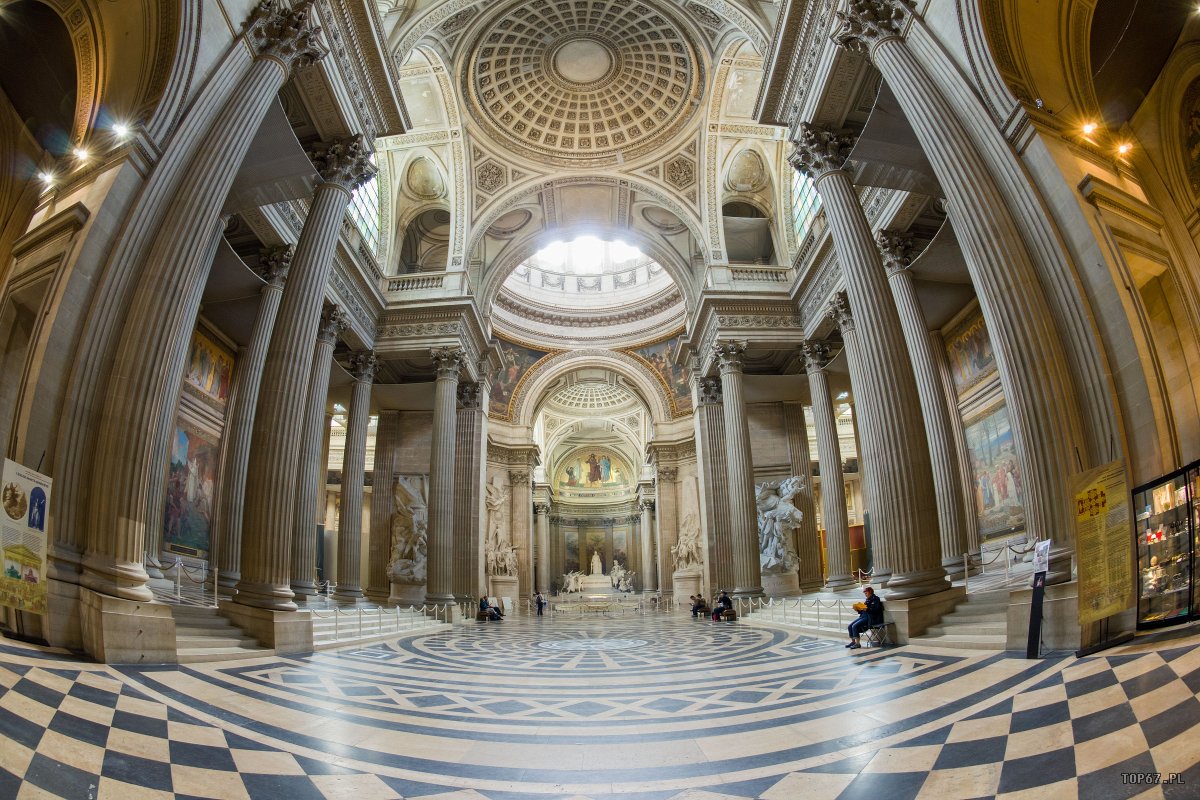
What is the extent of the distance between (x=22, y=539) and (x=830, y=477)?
1721cm

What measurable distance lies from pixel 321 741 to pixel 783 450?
2090 cm

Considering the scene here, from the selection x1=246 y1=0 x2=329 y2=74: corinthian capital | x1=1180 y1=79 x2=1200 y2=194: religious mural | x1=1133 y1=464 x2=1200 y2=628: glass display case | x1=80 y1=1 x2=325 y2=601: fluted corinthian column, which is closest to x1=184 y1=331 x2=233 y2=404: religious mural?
x1=80 y1=1 x2=325 y2=601: fluted corinthian column

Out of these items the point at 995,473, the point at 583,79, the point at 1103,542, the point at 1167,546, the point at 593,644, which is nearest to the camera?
the point at 1167,546

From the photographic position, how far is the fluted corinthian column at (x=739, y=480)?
61.6 feet

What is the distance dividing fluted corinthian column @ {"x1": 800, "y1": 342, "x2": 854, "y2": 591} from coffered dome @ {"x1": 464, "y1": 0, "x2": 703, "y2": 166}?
9.85 m

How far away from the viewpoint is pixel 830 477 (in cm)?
1773

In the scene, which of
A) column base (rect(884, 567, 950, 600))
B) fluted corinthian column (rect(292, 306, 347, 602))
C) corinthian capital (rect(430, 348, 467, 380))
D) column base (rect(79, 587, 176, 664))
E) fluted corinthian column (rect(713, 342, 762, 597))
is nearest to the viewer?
column base (rect(79, 587, 176, 664))

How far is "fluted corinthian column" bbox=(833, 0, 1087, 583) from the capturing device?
6.08 metres

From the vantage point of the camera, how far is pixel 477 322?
22.4m

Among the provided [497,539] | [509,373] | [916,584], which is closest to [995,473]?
[916,584]

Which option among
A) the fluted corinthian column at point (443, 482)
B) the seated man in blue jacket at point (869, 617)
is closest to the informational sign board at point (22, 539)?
the seated man in blue jacket at point (869, 617)

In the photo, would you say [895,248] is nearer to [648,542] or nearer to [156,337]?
[156,337]

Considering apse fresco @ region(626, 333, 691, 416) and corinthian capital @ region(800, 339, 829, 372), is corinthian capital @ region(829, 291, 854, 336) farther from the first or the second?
A: apse fresco @ region(626, 333, 691, 416)

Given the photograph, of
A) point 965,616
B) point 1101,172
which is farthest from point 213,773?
point 1101,172
